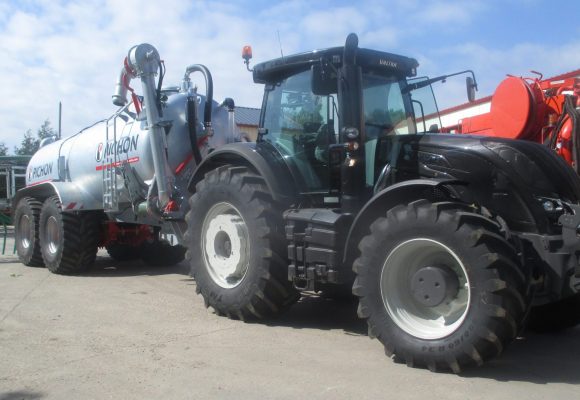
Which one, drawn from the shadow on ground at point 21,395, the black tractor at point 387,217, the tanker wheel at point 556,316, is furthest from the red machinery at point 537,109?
the shadow on ground at point 21,395

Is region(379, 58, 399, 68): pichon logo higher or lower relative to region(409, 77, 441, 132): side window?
higher

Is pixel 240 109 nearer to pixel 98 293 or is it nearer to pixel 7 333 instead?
pixel 98 293

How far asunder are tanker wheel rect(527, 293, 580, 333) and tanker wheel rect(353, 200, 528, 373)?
1397 millimetres

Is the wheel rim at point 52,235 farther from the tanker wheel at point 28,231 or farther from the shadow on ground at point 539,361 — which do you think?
the shadow on ground at point 539,361

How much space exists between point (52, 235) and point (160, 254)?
5.82 feet

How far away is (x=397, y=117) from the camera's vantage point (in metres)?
5.49

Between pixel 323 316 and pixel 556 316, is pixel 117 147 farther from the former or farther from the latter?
pixel 556 316

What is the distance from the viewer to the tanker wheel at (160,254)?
10.1 m

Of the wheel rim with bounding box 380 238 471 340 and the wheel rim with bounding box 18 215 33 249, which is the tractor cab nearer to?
the wheel rim with bounding box 380 238 471 340

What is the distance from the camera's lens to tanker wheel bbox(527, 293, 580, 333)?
504 centimetres

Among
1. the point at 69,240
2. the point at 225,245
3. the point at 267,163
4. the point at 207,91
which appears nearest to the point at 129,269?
the point at 69,240

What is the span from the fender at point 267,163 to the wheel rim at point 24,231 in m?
5.61

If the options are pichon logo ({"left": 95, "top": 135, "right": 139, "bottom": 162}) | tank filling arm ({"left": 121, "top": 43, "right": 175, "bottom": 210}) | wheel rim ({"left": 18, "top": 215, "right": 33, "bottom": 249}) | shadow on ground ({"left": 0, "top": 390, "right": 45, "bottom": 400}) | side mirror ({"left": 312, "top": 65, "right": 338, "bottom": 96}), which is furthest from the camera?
wheel rim ({"left": 18, "top": 215, "right": 33, "bottom": 249})

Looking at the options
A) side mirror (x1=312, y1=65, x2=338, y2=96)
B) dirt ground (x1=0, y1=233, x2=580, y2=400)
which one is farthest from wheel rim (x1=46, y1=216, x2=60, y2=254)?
side mirror (x1=312, y1=65, x2=338, y2=96)
